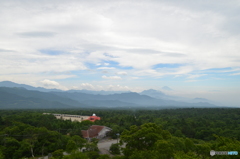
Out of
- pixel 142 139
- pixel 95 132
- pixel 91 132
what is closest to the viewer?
pixel 142 139

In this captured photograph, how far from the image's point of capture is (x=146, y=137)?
57.2 feet

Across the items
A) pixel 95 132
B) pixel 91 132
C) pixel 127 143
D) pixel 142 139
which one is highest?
pixel 142 139

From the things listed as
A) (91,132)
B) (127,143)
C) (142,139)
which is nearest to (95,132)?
(91,132)

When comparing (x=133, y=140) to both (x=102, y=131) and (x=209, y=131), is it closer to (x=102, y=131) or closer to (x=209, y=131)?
(x=102, y=131)

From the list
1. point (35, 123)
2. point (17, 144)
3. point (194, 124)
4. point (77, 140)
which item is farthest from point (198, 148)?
point (35, 123)

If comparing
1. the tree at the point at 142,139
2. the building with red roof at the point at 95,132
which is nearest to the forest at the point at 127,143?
the tree at the point at 142,139

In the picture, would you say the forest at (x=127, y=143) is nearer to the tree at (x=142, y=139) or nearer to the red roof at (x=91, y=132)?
the tree at (x=142, y=139)

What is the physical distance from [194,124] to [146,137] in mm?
37248

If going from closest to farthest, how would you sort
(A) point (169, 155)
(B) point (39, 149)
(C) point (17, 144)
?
(A) point (169, 155)
(C) point (17, 144)
(B) point (39, 149)

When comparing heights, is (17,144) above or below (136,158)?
below

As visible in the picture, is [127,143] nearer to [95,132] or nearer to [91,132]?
[91,132]

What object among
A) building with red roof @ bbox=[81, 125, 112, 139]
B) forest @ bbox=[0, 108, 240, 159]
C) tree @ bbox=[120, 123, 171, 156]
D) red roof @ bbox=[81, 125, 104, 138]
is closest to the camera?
forest @ bbox=[0, 108, 240, 159]

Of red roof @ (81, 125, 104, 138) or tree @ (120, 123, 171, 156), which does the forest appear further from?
red roof @ (81, 125, 104, 138)

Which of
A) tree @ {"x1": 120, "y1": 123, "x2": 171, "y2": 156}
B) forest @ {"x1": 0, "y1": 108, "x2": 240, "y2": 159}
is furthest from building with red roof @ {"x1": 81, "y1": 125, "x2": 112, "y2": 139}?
tree @ {"x1": 120, "y1": 123, "x2": 171, "y2": 156}
